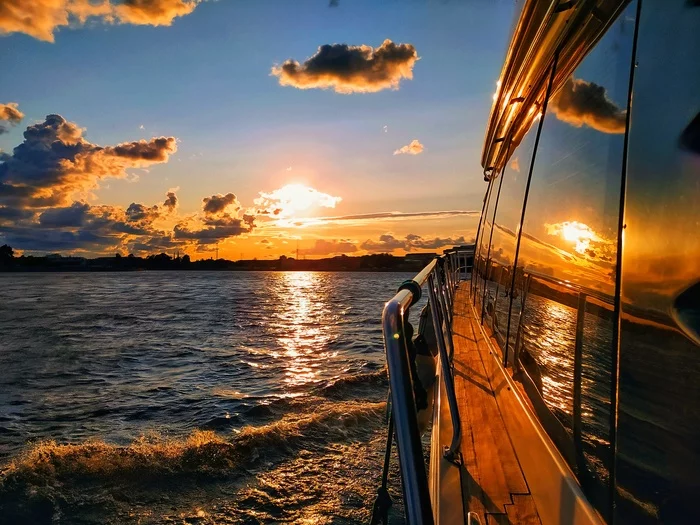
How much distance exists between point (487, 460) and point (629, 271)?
1513 mm

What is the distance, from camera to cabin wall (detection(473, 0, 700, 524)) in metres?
0.98

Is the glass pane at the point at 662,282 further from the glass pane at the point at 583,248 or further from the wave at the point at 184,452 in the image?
the wave at the point at 184,452

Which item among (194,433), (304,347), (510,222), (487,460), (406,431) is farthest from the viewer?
(304,347)

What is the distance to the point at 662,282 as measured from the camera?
105cm

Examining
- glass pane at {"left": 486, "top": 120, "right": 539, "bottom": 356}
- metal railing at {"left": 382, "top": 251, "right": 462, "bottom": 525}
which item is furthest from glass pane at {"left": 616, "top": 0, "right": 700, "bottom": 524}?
glass pane at {"left": 486, "top": 120, "right": 539, "bottom": 356}

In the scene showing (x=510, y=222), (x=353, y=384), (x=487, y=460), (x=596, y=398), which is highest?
(x=510, y=222)

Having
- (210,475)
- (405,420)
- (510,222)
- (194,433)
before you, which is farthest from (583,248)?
(194,433)

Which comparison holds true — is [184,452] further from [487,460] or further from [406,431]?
[406,431]

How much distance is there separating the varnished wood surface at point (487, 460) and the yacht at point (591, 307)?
11 mm

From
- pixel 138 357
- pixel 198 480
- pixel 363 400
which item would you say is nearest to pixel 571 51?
pixel 198 480

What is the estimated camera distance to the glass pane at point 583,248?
138cm

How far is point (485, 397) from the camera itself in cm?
339

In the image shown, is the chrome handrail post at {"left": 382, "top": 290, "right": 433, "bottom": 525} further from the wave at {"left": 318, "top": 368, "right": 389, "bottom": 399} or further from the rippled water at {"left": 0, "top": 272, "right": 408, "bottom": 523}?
the wave at {"left": 318, "top": 368, "right": 389, "bottom": 399}

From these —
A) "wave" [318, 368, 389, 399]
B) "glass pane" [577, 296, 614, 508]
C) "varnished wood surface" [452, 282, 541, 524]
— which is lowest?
"wave" [318, 368, 389, 399]
